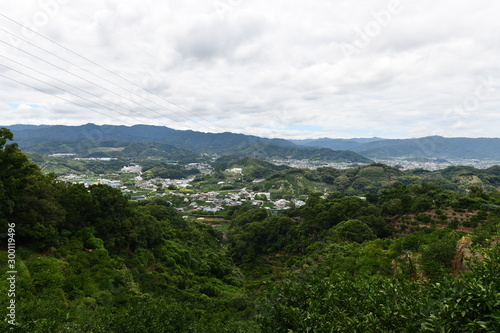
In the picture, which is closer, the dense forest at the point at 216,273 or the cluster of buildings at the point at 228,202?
the dense forest at the point at 216,273

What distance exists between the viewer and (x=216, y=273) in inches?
1158

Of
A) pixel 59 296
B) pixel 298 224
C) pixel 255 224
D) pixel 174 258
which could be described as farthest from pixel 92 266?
pixel 298 224

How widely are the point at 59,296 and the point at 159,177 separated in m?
148

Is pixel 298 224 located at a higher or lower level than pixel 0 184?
lower

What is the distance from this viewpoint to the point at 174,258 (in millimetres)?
24844

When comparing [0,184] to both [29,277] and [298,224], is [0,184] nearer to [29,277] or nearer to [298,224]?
[29,277]

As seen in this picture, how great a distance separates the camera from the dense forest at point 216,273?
5.51 m

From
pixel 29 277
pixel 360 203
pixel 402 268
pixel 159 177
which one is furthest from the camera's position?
pixel 159 177

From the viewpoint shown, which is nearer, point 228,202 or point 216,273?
point 216,273

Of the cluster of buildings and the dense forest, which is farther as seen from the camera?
the cluster of buildings

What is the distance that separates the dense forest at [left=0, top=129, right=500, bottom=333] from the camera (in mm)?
5508

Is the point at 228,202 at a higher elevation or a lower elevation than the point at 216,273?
lower

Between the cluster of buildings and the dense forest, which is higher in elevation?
the dense forest

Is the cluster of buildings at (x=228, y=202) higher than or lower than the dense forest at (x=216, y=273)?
lower
